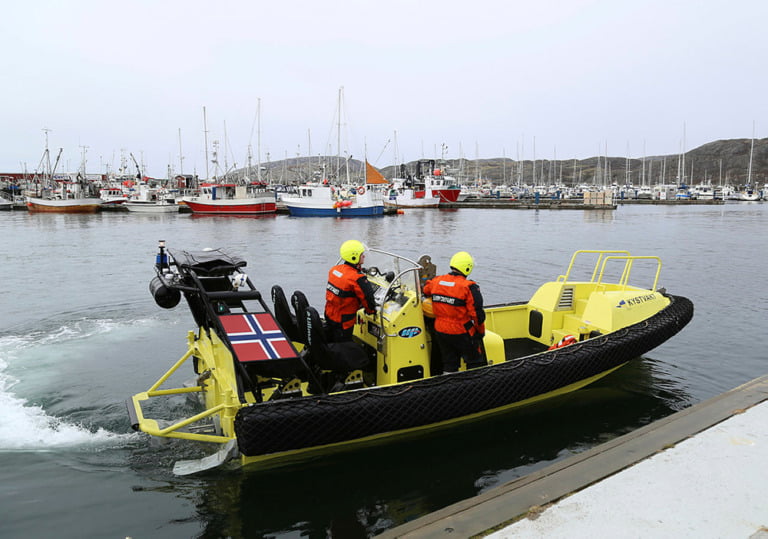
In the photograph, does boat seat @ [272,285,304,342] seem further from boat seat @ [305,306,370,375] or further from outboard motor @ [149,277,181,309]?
outboard motor @ [149,277,181,309]

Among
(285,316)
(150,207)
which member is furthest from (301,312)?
(150,207)

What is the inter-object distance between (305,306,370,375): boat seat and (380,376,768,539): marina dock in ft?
7.17

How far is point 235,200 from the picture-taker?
4750cm

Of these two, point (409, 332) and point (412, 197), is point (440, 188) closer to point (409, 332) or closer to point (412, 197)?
point (412, 197)

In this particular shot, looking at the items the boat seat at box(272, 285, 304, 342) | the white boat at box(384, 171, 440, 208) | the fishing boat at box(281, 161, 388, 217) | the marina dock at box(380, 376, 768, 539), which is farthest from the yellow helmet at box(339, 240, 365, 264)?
the white boat at box(384, 171, 440, 208)

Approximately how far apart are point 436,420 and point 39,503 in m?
3.40

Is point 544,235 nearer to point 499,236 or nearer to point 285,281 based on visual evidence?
point 499,236

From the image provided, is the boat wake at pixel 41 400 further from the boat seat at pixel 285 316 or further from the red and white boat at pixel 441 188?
the red and white boat at pixel 441 188

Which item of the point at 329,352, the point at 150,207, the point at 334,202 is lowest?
the point at 329,352

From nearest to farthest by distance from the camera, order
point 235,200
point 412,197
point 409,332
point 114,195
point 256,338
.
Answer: point 256,338 → point 409,332 → point 235,200 → point 114,195 → point 412,197

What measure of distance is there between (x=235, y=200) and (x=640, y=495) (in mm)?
47319

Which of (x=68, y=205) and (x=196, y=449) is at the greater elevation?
(x=68, y=205)

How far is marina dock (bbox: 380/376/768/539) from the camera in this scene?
9.34 ft

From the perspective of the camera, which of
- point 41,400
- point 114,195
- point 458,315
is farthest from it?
point 114,195
